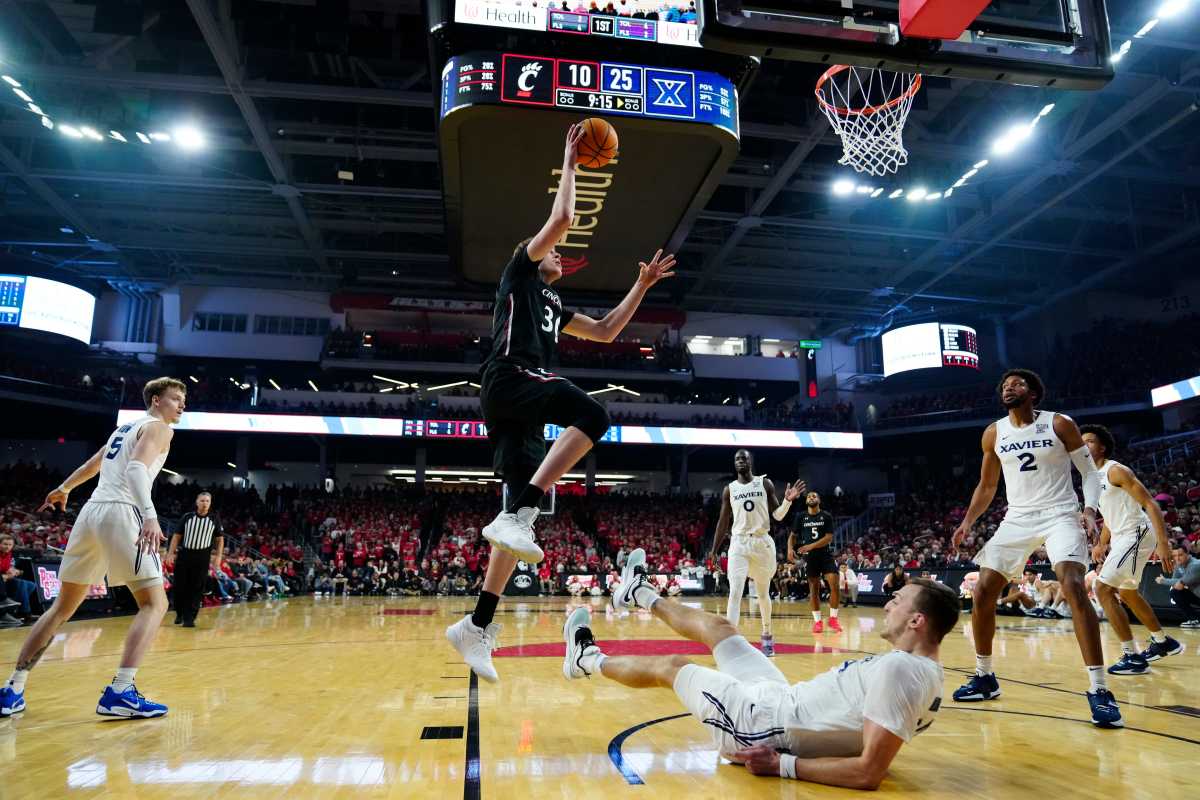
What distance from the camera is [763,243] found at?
2756 cm

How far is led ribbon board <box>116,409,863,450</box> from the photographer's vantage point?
2795 cm

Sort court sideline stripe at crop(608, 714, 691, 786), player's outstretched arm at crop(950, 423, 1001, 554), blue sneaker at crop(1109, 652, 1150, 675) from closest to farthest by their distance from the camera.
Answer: court sideline stripe at crop(608, 714, 691, 786) < player's outstretched arm at crop(950, 423, 1001, 554) < blue sneaker at crop(1109, 652, 1150, 675)

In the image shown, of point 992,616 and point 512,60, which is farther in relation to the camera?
point 512,60

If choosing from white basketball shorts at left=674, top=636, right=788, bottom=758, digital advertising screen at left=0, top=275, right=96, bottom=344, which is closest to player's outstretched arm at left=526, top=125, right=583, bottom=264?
white basketball shorts at left=674, top=636, right=788, bottom=758

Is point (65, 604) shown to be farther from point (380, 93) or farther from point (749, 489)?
point (380, 93)

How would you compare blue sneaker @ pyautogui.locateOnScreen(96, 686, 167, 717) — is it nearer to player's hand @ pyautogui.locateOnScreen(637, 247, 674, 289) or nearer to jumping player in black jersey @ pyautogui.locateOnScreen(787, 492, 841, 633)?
player's hand @ pyautogui.locateOnScreen(637, 247, 674, 289)

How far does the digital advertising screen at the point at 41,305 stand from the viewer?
2527 centimetres

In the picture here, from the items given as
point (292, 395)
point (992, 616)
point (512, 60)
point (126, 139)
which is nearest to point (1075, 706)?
point (992, 616)

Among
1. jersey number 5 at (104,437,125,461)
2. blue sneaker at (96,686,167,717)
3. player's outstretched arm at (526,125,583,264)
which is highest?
player's outstretched arm at (526,125,583,264)

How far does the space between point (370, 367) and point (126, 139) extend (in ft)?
43.1

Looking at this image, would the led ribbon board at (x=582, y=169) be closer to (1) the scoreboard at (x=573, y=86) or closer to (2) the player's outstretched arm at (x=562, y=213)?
(1) the scoreboard at (x=573, y=86)

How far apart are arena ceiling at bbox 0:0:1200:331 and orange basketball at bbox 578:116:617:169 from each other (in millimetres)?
13682

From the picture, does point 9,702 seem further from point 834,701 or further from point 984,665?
point 984,665

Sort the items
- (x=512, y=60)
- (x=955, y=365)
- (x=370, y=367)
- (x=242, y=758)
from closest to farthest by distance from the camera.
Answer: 1. (x=242, y=758)
2. (x=512, y=60)
3. (x=955, y=365)
4. (x=370, y=367)
